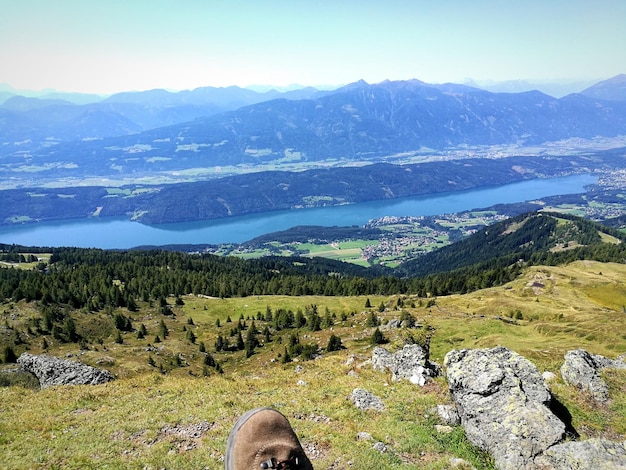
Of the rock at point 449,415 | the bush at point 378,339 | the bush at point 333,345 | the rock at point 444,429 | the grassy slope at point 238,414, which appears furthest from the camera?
the bush at point 333,345

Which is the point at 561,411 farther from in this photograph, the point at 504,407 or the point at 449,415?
the point at 449,415

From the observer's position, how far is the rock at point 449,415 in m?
20.0

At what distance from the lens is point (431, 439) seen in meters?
18.7

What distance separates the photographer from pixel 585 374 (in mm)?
24344

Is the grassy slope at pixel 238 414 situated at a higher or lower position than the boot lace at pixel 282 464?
lower

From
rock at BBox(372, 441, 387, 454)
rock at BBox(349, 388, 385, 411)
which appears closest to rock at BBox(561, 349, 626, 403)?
rock at BBox(349, 388, 385, 411)

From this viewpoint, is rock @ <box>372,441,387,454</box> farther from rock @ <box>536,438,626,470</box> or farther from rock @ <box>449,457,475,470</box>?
rock @ <box>536,438,626,470</box>

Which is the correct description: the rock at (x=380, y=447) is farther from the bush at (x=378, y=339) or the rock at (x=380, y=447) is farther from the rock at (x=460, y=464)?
the bush at (x=378, y=339)

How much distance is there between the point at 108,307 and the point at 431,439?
9921 centimetres

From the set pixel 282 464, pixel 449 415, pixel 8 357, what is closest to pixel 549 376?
pixel 449 415

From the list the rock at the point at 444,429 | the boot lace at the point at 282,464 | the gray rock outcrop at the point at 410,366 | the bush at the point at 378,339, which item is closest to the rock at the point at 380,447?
the rock at the point at 444,429

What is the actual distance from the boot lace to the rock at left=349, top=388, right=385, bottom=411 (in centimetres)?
1375

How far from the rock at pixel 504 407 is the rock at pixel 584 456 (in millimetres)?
556

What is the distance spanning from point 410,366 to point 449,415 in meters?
9.19
